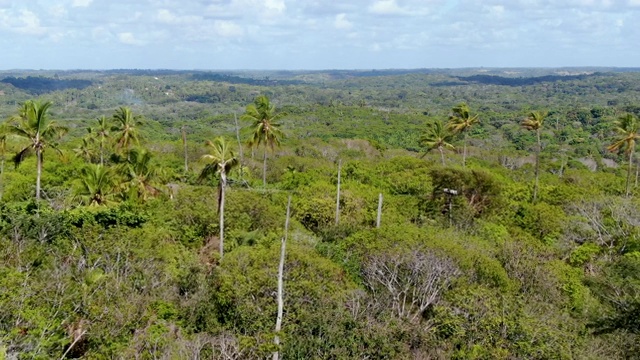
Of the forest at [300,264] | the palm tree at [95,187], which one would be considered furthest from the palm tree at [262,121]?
the palm tree at [95,187]

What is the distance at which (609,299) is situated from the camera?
17.1 m

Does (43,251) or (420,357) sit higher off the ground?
(43,251)

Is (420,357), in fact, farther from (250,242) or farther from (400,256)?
(250,242)

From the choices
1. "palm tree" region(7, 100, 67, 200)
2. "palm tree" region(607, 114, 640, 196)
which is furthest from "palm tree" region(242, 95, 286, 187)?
"palm tree" region(607, 114, 640, 196)

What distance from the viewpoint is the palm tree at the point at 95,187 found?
24.7 meters

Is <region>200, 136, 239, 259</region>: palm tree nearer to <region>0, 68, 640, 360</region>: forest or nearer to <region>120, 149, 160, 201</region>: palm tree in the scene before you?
<region>0, 68, 640, 360</region>: forest

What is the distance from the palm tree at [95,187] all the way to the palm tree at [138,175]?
2.58ft

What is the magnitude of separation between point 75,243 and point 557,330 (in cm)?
1747

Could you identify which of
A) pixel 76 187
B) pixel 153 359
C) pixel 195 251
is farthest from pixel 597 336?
pixel 76 187

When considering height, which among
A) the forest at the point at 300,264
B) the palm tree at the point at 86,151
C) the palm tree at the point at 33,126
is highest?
the palm tree at the point at 33,126

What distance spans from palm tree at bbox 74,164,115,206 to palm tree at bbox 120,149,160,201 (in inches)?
30.9

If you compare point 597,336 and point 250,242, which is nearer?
point 597,336

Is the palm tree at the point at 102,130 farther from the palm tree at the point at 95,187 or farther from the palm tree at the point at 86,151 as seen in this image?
the palm tree at the point at 95,187

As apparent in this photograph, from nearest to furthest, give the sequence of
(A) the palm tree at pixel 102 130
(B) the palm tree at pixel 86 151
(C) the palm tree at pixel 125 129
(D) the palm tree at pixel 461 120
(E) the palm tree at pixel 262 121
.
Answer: (E) the palm tree at pixel 262 121
(C) the palm tree at pixel 125 129
(D) the palm tree at pixel 461 120
(A) the palm tree at pixel 102 130
(B) the palm tree at pixel 86 151
